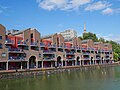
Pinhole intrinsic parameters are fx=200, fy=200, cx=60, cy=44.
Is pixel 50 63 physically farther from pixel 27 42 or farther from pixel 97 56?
pixel 97 56

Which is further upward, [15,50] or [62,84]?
[15,50]

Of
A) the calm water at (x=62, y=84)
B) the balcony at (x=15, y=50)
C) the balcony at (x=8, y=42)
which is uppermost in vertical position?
the balcony at (x=8, y=42)

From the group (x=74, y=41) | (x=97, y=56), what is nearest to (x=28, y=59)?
(x=74, y=41)

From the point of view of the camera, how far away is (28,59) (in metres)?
62.7

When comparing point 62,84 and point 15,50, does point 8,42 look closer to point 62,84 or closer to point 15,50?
point 15,50

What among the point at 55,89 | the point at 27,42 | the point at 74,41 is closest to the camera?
the point at 55,89

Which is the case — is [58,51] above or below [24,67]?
above

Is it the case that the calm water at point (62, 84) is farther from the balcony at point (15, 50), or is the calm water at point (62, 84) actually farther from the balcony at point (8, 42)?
the balcony at point (8, 42)

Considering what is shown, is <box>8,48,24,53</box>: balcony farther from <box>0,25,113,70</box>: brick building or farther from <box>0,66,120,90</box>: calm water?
<box>0,66,120,90</box>: calm water

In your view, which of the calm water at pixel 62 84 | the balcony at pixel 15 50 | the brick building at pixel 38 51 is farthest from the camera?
the balcony at pixel 15 50

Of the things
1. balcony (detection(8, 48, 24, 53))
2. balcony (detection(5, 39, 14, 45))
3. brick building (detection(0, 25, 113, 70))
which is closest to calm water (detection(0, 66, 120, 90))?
balcony (detection(8, 48, 24, 53))

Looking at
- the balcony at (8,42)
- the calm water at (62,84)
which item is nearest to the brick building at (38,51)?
the balcony at (8,42)

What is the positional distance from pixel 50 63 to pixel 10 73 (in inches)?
991

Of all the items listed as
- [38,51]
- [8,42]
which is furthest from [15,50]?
[38,51]
